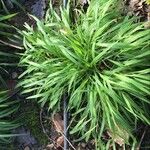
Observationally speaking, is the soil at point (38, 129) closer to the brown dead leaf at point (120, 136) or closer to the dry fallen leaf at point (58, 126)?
the dry fallen leaf at point (58, 126)

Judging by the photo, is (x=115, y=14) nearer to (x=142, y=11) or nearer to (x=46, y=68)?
(x=142, y=11)

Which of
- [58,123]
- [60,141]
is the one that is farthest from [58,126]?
[60,141]

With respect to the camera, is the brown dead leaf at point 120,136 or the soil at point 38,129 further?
the soil at point 38,129

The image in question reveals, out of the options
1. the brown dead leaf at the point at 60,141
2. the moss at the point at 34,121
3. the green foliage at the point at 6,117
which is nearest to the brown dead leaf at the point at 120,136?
the brown dead leaf at the point at 60,141

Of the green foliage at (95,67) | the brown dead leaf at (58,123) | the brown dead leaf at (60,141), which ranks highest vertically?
the green foliage at (95,67)

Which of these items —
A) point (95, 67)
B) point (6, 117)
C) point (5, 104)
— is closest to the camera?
point (95, 67)

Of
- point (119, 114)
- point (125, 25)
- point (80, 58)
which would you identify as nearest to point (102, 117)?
point (119, 114)

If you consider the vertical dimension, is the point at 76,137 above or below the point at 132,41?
below

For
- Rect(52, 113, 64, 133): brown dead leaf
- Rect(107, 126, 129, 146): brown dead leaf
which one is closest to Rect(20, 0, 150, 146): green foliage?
Rect(107, 126, 129, 146): brown dead leaf

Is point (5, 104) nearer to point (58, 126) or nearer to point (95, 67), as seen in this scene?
point (58, 126)
